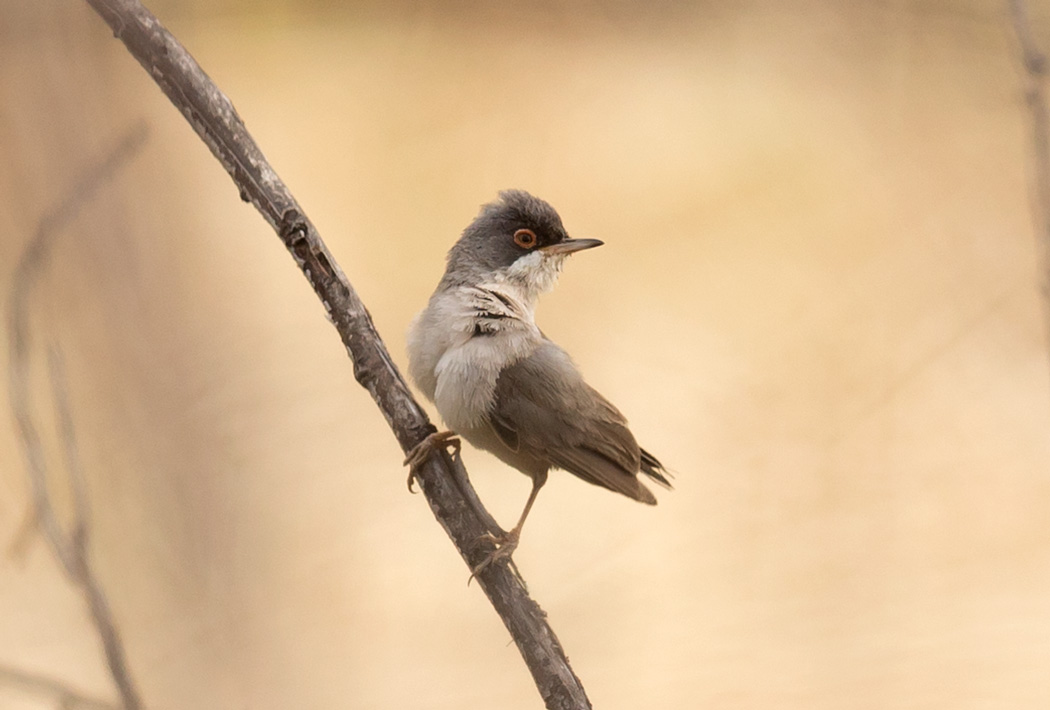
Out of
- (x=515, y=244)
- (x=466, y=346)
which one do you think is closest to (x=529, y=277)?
(x=515, y=244)

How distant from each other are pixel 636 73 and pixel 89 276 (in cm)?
112

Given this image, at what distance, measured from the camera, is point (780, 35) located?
180cm

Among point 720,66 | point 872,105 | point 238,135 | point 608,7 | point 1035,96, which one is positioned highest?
point 608,7

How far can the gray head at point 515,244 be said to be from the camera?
1.26 m

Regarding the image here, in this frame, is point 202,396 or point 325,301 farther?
point 202,396

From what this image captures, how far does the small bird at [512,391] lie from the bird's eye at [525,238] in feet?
0.19

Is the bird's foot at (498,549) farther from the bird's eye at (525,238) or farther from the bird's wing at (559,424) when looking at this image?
the bird's eye at (525,238)

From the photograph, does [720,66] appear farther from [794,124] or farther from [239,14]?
[239,14]

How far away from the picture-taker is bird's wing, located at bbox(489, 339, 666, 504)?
1.11 meters

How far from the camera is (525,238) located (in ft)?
4.15

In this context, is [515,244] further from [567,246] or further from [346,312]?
[346,312]

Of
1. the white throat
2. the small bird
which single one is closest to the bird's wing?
the small bird

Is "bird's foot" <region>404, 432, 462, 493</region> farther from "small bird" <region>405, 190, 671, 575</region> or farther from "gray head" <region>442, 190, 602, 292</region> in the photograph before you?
"gray head" <region>442, 190, 602, 292</region>

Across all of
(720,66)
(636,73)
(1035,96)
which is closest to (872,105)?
(720,66)
